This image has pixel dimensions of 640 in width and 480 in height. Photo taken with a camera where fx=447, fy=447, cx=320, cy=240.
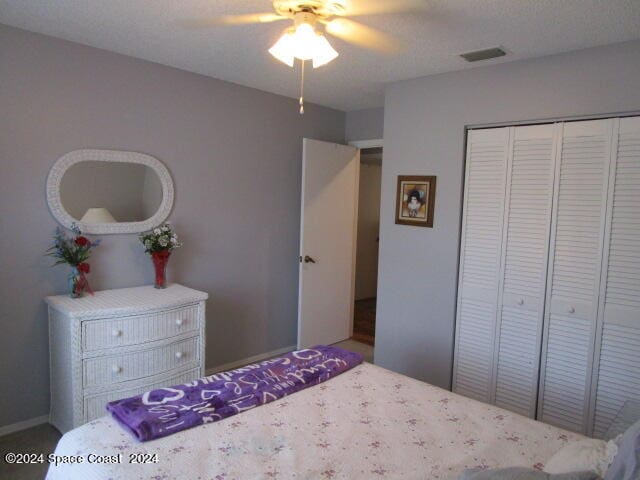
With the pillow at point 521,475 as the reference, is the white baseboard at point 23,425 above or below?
below

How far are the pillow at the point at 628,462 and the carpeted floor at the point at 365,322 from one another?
3.55 metres

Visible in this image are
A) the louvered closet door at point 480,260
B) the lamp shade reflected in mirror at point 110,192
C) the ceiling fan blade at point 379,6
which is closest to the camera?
the ceiling fan blade at point 379,6

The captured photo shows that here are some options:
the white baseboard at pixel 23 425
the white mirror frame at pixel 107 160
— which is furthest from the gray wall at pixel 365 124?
the white baseboard at pixel 23 425

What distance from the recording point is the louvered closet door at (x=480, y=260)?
306 cm

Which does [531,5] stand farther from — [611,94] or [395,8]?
[611,94]

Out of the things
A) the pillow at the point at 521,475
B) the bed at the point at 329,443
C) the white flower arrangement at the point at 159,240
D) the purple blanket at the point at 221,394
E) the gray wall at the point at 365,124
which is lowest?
the bed at the point at 329,443

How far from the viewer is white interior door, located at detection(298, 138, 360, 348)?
414 centimetres

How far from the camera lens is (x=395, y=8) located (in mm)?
2152

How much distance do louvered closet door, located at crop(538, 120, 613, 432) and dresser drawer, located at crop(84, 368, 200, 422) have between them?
240cm

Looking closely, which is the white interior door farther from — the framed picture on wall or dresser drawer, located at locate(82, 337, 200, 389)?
dresser drawer, located at locate(82, 337, 200, 389)

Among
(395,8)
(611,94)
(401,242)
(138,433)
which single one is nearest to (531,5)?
(395,8)

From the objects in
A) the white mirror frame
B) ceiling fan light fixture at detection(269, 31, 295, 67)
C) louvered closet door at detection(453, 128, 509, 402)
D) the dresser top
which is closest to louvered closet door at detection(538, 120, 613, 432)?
louvered closet door at detection(453, 128, 509, 402)

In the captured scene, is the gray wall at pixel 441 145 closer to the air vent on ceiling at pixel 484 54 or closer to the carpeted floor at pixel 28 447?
the air vent on ceiling at pixel 484 54

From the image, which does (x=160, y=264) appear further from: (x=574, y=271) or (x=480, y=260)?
(x=574, y=271)
